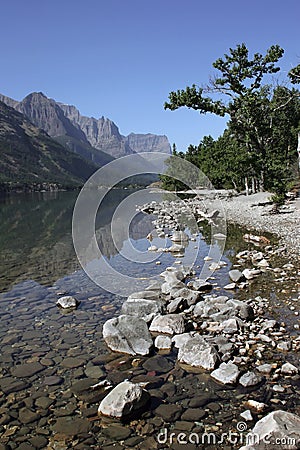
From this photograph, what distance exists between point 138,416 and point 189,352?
2150mm

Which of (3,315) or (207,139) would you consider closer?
(3,315)

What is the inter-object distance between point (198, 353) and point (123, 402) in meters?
2.29

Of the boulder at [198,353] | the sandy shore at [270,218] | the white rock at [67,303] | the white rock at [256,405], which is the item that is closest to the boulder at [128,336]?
the boulder at [198,353]

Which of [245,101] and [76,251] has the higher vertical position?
[245,101]

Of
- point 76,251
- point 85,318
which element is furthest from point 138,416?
point 76,251

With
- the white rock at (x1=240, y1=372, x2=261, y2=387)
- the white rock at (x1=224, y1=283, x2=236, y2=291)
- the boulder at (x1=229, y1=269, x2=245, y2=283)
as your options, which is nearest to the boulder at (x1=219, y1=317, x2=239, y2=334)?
the white rock at (x1=240, y1=372, x2=261, y2=387)

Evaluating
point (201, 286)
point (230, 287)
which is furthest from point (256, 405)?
point (201, 286)

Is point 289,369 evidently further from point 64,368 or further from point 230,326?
point 64,368

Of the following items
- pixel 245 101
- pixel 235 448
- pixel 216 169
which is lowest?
pixel 235 448

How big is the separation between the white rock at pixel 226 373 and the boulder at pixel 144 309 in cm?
323

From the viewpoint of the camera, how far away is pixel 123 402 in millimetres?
6309

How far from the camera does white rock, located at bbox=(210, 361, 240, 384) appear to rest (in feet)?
23.5

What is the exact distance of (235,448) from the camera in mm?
5496

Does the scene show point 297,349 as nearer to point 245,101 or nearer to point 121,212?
point 245,101
